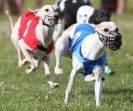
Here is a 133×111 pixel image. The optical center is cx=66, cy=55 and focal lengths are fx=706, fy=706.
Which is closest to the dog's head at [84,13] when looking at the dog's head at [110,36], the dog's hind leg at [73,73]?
the dog's hind leg at [73,73]

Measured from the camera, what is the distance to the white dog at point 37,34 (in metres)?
10.2

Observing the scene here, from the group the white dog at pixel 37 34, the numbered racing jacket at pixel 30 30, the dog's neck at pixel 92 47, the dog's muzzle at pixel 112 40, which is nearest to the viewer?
the dog's muzzle at pixel 112 40

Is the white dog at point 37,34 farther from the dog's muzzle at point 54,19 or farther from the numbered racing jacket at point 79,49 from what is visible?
the numbered racing jacket at point 79,49

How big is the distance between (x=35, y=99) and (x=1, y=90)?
3.24 feet

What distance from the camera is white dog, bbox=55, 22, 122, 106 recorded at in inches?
346

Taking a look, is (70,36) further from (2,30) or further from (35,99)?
(2,30)

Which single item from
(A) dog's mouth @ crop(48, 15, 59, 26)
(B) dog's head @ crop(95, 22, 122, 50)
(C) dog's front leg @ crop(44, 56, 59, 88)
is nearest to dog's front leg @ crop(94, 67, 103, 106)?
(B) dog's head @ crop(95, 22, 122, 50)

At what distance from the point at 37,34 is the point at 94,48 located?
5.68 feet

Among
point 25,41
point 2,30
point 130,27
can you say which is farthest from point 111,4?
point 25,41

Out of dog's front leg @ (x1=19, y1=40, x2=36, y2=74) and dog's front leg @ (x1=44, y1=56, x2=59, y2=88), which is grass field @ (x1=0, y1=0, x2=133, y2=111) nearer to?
dog's front leg @ (x1=44, y1=56, x2=59, y2=88)

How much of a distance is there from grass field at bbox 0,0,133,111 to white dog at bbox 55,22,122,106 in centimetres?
36

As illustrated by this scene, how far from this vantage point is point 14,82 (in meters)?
11.4

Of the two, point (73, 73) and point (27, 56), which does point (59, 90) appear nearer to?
point (27, 56)

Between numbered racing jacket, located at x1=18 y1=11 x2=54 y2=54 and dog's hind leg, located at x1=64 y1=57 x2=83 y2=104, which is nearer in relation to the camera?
dog's hind leg, located at x1=64 y1=57 x2=83 y2=104
